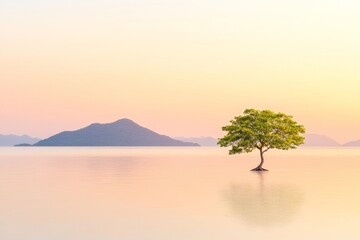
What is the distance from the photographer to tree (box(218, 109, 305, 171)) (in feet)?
317

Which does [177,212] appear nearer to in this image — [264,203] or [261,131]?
[264,203]

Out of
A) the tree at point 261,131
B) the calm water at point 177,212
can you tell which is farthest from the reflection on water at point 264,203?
the tree at point 261,131

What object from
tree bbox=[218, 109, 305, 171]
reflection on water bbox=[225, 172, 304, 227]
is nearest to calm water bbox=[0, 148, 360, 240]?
reflection on water bbox=[225, 172, 304, 227]

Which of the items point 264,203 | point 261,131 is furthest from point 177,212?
point 261,131

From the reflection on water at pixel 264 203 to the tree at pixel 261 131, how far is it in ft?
103

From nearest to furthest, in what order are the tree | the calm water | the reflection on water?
the calm water, the reflection on water, the tree

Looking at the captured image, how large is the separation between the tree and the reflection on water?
103 feet

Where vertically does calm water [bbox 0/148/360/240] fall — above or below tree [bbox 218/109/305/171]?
below

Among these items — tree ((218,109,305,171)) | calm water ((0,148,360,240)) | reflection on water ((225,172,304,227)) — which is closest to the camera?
calm water ((0,148,360,240))

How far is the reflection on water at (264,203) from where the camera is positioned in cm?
3841

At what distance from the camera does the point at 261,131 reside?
319 feet

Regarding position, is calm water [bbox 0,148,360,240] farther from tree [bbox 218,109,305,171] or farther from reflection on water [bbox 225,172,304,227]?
tree [bbox 218,109,305,171]

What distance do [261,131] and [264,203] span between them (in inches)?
1976

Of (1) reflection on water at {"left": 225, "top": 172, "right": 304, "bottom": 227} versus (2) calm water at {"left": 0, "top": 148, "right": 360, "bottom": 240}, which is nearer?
(2) calm water at {"left": 0, "top": 148, "right": 360, "bottom": 240}
